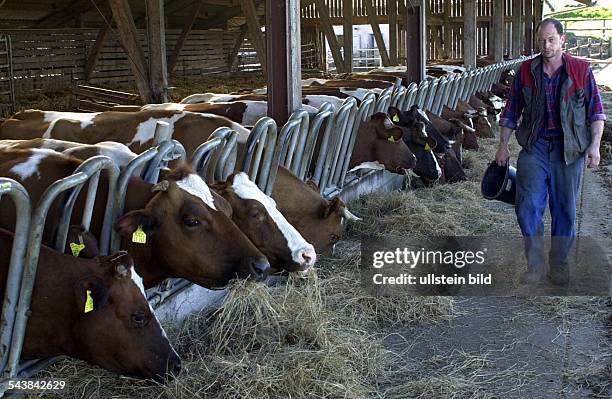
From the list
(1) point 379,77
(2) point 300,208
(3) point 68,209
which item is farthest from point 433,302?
(1) point 379,77

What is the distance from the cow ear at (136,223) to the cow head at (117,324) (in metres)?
0.36

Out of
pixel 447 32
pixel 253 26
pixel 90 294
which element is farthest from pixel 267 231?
pixel 447 32

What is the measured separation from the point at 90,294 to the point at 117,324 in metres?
0.17

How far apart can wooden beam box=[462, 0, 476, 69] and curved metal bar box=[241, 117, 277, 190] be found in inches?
431

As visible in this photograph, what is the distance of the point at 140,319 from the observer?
332 centimetres

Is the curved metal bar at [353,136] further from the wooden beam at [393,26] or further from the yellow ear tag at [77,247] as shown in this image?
the wooden beam at [393,26]

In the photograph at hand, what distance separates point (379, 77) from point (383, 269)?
343 inches

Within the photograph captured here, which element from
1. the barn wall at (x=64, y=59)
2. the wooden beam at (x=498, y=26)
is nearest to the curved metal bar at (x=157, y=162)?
the barn wall at (x=64, y=59)

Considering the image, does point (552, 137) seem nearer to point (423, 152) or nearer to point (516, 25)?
point (423, 152)

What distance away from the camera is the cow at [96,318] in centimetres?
329

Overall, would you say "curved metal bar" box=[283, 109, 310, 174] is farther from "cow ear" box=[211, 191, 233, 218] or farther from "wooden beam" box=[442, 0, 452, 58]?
"wooden beam" box=[442, 0, 452, 58]

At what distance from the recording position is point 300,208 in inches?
226

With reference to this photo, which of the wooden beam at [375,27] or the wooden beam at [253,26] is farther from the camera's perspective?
the wooden beam at [375,27]

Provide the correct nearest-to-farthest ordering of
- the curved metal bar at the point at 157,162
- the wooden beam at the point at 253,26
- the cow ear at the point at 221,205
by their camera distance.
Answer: the cow ear at the point at 221,205, the curved metal bar at the point at 157,162, the wooden beam at the point at 253,26
